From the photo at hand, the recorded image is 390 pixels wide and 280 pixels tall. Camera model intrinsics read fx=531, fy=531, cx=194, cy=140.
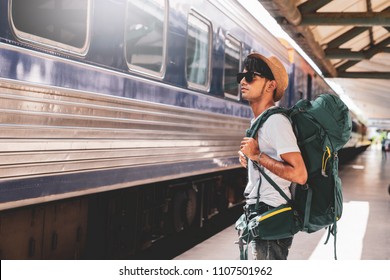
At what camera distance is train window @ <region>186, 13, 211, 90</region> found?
543 centimetres

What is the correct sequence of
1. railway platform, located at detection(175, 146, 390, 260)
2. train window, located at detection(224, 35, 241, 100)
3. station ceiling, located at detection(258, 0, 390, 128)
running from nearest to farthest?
railway platform, located at detection(175, 146, 390, 260)
train window, located at detection(224, 35, 241, 100)
station ceiling, located at detection(258, 0, 390, 128)

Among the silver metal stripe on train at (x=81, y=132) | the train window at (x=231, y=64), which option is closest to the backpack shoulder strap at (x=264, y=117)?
the silver metal stripe on train at (x=81, y=132)

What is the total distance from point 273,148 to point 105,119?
5.71 ft

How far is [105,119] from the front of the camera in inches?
149

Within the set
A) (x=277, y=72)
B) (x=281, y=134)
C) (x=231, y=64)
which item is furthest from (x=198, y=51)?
(x=281, y=134)

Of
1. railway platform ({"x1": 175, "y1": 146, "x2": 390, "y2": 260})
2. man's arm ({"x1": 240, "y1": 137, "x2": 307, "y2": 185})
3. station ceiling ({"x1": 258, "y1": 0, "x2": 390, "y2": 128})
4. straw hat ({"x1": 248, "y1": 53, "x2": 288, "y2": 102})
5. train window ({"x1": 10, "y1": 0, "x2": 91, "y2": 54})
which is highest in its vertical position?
station ceiling ({"x1": 258, "y1": 0, "x2": 390, "y2": 128})

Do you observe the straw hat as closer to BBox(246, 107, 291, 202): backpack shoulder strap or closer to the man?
the man

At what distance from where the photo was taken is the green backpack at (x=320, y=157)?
230cm

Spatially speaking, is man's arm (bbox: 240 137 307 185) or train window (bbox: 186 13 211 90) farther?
train window (bbox: 186 13 211 90)

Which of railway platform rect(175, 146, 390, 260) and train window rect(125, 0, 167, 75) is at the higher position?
train window rect(125, 0, 167, 75)

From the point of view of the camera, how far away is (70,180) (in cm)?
342

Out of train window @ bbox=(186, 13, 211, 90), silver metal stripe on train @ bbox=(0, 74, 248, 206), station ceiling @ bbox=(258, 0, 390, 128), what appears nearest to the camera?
silver metal stripe on train @ bbox=(0, 74, 248, 206)

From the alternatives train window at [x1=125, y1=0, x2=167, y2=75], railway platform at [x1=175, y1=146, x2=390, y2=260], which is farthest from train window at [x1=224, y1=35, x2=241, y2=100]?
train window at [x1=125, y1=0, x2=167, y2=75]

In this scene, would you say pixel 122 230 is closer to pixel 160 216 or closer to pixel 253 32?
pixel 160 216
